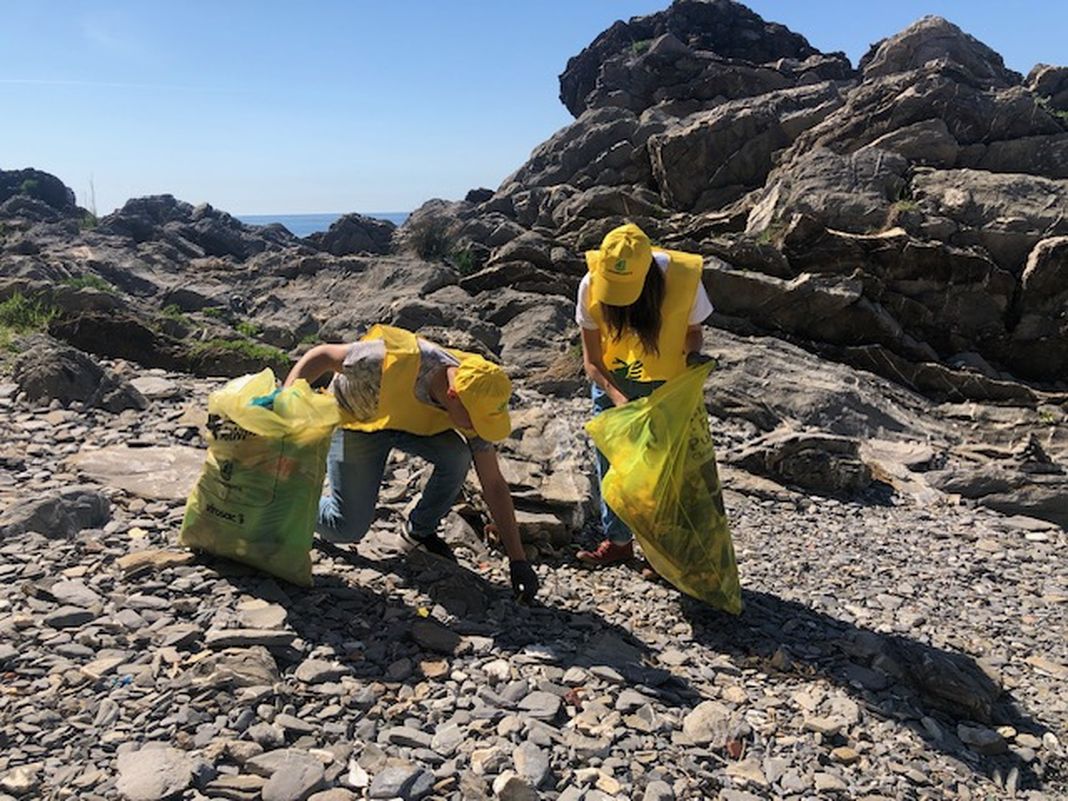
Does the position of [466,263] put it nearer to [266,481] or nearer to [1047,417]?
[1047,417]

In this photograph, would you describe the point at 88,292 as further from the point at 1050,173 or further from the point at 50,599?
the point at 1050,173

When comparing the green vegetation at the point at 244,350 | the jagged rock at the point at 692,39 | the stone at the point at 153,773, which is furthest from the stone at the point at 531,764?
the jagged rock at the point at 692,39

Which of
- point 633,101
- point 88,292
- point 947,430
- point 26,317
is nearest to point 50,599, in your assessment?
point 26,317

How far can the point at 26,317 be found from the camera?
10.1 m

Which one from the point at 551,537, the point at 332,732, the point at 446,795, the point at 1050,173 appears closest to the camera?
the point at 446,795

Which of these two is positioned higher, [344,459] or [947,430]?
[344,459]

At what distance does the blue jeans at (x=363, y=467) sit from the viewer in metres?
4.42

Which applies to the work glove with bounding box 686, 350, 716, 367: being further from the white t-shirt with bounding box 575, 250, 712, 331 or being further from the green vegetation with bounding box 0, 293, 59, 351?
the green vegetation with bounding box 0, 293, 59, 351

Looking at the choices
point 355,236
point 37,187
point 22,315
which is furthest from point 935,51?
point 37,187

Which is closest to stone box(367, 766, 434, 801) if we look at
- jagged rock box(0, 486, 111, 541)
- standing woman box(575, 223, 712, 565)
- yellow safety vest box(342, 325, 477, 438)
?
yellow safety vest box(342, 325, 477, 438)

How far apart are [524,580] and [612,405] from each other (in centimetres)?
116

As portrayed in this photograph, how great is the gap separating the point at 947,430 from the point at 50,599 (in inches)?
403

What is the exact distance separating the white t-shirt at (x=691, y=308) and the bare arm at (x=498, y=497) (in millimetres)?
971

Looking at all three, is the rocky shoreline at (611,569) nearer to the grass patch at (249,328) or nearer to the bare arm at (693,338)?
the grass patch at (249,328)
